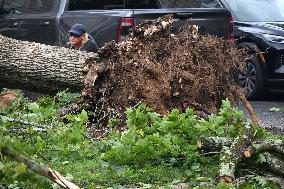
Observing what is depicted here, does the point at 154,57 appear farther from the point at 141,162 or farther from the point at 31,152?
the point at 31,152

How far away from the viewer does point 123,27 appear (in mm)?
10250

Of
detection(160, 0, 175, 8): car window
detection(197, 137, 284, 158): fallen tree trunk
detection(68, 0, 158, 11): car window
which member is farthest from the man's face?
detection(197, 137, 284, 158): fallen tree trunk

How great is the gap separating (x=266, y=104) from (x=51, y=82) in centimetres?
499

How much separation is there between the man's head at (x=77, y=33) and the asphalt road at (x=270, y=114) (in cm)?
256

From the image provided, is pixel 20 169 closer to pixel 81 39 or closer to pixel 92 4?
pixel 81 39

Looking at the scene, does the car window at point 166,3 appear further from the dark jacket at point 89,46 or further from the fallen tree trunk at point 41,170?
the fallen tree trunk at point 41,170

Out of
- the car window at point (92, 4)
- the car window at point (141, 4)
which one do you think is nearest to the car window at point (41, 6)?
the car window at point (92, 4)

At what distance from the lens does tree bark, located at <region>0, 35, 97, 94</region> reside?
8.66 m

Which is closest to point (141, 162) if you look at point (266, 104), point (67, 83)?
point (67, 83)

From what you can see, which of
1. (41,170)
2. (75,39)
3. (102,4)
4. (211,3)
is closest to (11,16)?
(102,4)

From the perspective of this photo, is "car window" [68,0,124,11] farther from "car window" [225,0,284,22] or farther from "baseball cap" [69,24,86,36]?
"car window" [225,0,284,22]

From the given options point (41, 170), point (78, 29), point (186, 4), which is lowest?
point (78, 29)

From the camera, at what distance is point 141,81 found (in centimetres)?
790

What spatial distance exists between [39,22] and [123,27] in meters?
1.96
